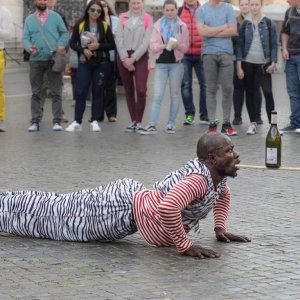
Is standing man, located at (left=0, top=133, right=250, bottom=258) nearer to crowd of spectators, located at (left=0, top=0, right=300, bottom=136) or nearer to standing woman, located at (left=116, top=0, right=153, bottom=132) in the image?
crowd of spectators, located at (left=0, top=0, right=300, bottom=136)

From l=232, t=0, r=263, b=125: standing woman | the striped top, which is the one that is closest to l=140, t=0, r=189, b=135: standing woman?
l=232, t=0, r=263, b=125: standing woman

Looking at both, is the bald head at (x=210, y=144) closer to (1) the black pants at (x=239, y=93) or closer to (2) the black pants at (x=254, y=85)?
(2) the black pants at (x=254, y=85)

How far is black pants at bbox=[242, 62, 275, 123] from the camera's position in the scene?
50.1 ft

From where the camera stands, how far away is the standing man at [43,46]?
15250mm

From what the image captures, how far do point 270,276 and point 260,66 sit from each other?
29.3 ft

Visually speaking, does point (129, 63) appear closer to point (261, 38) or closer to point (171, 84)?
point (171, 84)

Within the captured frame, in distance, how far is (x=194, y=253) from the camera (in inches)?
275

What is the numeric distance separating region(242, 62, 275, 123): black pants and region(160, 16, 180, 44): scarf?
1.05 meters

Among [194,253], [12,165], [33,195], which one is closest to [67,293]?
[194,253]

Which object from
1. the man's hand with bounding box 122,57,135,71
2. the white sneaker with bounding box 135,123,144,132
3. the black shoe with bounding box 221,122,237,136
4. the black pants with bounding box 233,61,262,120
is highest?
the man's hand with bounding box 122,57,135,71

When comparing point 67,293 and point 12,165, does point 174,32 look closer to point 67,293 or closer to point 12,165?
point 12,165

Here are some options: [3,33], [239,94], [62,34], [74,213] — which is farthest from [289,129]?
[74,213]

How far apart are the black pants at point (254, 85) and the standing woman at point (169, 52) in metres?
0.92

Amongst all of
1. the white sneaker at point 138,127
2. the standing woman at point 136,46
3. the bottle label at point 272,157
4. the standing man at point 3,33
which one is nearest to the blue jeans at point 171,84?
the standing woman at point 136,46
